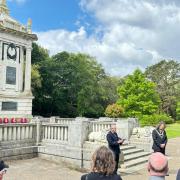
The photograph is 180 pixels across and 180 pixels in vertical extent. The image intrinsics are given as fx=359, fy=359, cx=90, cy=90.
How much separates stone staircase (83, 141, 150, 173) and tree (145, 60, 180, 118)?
6089cm

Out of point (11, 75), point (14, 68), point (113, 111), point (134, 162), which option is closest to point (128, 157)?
point (134, 162)

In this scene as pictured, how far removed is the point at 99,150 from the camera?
4184mm

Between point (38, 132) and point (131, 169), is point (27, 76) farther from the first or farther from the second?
point (131, 169)

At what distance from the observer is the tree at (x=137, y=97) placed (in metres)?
53.9

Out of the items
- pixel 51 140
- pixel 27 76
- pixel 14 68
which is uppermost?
pixel 14 68

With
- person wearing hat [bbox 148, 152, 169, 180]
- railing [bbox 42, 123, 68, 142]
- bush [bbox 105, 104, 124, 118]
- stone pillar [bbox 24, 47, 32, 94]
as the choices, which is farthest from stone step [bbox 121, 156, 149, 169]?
bush [bbox 105, 104, 124, 118]

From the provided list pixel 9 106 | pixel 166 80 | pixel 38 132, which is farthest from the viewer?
pixel 166 80

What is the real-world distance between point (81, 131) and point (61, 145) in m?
1.01

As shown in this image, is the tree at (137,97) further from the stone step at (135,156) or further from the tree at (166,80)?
the stone step at (135,156)

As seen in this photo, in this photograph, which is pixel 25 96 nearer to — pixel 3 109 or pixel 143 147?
pixel 3 109

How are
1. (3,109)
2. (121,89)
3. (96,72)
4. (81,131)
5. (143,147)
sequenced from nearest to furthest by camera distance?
(81,131)
(143,147)
(3,109)
(121,89)
(96,72)

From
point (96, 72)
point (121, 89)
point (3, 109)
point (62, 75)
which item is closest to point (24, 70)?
point (3, 109)

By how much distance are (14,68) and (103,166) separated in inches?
1078

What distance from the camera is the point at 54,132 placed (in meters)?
15.1
